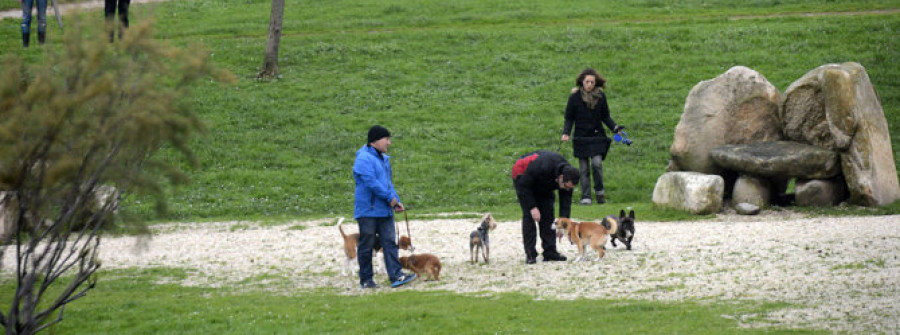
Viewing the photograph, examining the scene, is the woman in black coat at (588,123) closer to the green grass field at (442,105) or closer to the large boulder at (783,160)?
the green grass field at (442,105)

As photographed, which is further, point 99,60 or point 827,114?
point 827,114

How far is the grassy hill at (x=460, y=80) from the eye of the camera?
913 inches

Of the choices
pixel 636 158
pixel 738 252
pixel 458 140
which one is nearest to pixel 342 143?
pixel 458 140

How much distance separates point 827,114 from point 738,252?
17.6 ft

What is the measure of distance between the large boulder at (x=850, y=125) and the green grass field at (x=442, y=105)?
690mm

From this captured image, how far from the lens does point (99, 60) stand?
8.79 m

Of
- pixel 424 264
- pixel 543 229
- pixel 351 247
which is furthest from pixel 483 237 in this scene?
pixel 351 247

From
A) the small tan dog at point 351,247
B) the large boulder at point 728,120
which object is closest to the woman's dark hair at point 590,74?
the large boulder at point 728,120

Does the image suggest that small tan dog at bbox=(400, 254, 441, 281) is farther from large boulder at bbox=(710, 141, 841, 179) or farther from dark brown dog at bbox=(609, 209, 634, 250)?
large boulder at bbox=(710, 141, 841, 179)

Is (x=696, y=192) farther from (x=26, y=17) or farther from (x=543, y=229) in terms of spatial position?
(x=26, y=17)

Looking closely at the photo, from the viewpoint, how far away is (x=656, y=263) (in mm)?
13266

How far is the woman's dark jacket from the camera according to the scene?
1973cm

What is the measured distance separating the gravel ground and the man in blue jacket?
14.9 inches

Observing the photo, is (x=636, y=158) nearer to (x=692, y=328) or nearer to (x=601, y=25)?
(x=601, y=25)
